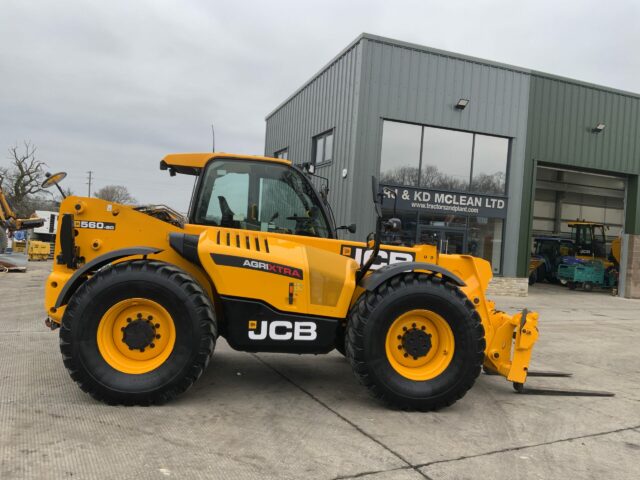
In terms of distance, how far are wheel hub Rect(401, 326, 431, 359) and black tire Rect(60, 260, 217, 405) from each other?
1.57m

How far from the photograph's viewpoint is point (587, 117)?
16.8 meters

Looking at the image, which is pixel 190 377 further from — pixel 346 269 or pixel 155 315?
pixel 346 269

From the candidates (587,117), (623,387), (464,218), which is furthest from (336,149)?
(623,387)

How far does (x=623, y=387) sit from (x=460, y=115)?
10870 millimetres

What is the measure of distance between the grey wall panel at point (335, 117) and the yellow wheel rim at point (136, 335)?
32.8 feet

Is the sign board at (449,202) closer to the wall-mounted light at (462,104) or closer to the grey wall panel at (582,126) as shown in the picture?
the grey wall panel at (582,126)

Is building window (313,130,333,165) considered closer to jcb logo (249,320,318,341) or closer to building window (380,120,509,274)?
building window (380,120,509,274)

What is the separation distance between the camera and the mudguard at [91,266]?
4.00m

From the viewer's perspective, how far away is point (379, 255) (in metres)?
4.89

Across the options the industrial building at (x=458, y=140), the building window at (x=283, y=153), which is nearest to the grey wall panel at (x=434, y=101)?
the industrial building at (x=458, y=140)

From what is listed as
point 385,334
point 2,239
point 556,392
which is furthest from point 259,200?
point 2,239

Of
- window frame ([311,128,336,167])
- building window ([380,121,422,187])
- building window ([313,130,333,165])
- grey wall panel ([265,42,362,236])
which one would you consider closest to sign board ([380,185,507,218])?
building window ([380,121,422,187])

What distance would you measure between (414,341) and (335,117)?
38.0 feet

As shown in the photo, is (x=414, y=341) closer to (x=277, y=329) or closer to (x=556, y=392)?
(x=277, y=329)
